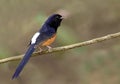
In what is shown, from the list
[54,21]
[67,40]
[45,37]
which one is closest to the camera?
[45,37]

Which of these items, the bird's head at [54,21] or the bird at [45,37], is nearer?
the bird at [45,37]

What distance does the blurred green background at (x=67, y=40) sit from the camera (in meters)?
8.22

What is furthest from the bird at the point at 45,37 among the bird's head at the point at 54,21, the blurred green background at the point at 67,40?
the blurred green background at the point at 67,40

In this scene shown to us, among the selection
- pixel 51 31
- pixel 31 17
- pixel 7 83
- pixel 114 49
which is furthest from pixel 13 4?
pixel 51 31

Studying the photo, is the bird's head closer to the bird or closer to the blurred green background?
the bird

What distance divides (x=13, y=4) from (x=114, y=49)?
2.40 metres

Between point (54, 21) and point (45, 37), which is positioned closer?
point (45, 37)

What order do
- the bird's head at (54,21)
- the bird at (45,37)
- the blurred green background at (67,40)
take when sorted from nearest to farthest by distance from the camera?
1. the bird at (45,37)
2. the bird's head at (54,21)
3. the blurred green background at (67,40)

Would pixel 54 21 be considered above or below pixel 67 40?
above

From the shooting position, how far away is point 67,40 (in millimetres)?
7887

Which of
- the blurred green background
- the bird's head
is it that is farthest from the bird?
the blurred green background

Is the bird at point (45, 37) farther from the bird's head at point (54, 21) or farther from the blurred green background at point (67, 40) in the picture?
the blurred green background at point (67, 40)

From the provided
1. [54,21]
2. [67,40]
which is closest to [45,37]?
[54,21]

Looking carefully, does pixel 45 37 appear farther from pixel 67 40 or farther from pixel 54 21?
pixel 67 40
